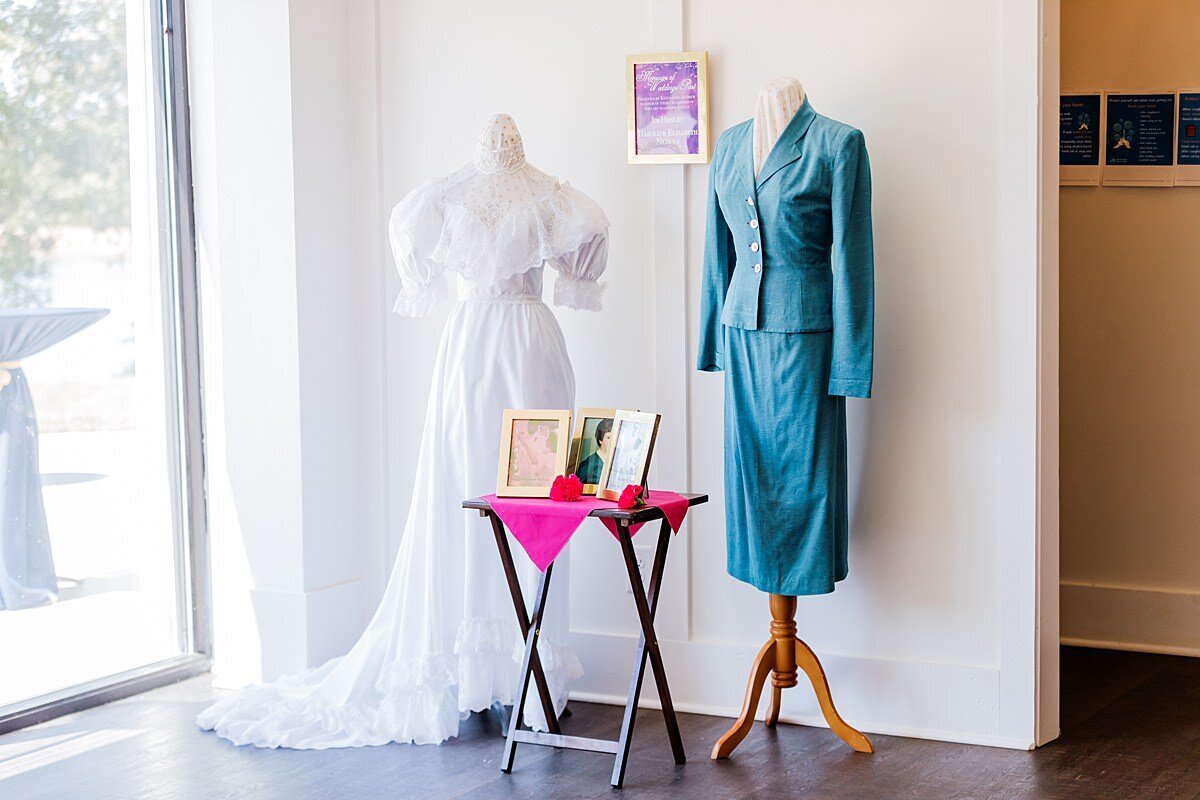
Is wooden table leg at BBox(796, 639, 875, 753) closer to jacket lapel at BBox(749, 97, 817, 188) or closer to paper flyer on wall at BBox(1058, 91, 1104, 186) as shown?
jacket lapel at BBox(749, 97, 817, 188)

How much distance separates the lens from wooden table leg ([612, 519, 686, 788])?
122 inches

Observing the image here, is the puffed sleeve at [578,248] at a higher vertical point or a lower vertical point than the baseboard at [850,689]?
higher

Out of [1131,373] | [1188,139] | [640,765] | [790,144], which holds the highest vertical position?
[1188,139]

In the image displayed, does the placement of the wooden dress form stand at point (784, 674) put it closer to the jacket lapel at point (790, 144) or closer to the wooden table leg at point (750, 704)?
the wooden table leg at point (750, 704)

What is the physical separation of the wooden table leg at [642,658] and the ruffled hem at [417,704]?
1.21ft

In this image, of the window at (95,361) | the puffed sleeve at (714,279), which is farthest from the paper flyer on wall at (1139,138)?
the window at (95,361)

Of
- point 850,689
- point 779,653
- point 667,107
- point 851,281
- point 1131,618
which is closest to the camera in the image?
point 851,281

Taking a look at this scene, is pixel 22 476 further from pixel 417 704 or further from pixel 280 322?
pixel 417 704

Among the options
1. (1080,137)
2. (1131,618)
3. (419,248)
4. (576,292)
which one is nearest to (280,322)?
(419,248)

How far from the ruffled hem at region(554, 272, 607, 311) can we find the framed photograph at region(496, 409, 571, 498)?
379mm

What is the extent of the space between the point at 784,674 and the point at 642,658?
1.49ft

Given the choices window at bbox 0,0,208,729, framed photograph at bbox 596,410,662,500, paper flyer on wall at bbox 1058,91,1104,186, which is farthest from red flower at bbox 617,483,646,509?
paper flyer on wall at bbox 1058,91,1104,186

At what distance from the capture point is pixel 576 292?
11.3 feet

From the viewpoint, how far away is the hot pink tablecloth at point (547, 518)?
10.0 ft
